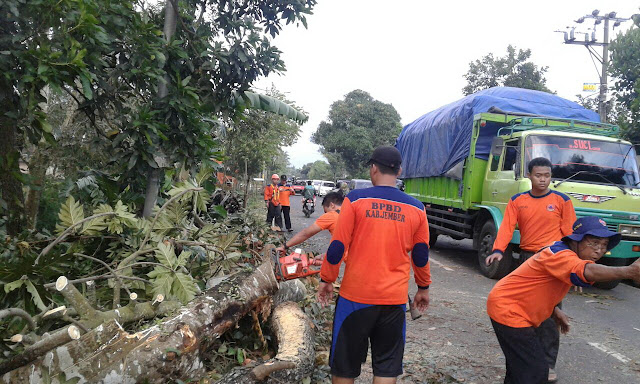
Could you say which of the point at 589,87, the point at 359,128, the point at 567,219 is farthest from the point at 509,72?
the point at 567,219

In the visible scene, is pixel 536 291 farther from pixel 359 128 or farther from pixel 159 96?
pixel 359 128

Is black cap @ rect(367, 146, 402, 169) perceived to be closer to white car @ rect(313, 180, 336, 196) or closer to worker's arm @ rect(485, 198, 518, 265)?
worker's arm @ rect(485, 198, 518, 265)

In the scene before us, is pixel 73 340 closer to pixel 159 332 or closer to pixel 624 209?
pixel 159 332

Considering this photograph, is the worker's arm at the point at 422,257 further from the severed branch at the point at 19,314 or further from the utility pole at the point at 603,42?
the utility pole at the point at 603,42

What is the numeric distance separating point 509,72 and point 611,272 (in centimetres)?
2443

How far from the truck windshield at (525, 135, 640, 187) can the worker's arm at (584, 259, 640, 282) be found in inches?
201

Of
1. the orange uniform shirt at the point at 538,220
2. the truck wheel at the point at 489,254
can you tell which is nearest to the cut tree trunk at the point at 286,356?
the orange uniform shirt at the point at 538,220

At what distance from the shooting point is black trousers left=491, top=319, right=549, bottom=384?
2803 mm

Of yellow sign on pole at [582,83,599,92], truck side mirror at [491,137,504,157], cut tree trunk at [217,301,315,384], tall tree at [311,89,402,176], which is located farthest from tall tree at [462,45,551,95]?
cut tree trunk at [217,301,315,384]

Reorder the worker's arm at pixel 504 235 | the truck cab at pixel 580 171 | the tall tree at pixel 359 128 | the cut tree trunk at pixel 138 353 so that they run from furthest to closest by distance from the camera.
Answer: the tall tree at pixel 359 128, the truck cab at pixel 580 171, the worker's arm at pixel 504 235, the cut tree trunk at pixel 138 353

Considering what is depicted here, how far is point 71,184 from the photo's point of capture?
5312mm

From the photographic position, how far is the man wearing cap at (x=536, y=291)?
2.60 metres

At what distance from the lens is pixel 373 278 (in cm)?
285

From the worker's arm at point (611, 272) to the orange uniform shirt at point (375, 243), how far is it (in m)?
1.00
